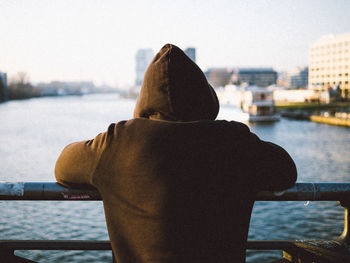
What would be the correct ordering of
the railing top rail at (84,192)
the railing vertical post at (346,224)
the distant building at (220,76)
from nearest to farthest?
the railing top rail at (84,192), the railing vertical post at (346,224), the distant building at (220,76)

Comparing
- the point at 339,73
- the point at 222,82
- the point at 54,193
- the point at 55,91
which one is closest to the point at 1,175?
the point at 54,193

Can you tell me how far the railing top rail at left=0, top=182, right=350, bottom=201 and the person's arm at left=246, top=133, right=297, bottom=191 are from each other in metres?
0.16

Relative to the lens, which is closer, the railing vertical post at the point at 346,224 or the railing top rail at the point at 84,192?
the railing top rail at the point at 84,192

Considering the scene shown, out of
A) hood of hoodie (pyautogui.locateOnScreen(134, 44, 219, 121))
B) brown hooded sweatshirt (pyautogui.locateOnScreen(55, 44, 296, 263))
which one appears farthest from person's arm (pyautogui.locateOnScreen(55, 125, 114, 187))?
hood of hoodie (pyautogui.locateOnScreen(134, 44, 219, 121))

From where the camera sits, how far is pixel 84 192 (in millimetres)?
1211

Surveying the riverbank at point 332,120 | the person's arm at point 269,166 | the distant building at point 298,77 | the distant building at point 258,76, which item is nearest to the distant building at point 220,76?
the distant building at point 258,76

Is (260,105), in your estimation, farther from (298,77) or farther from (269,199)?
(298,77)

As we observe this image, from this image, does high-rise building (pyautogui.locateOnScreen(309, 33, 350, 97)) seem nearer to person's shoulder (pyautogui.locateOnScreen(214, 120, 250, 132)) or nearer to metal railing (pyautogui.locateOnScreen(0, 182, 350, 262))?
metal railing (pyautogui.locateOnScreen(0, 182, 350, 262))

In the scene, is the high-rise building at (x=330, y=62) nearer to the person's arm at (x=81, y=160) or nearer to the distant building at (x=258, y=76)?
the distant building at (x=258, y=76)

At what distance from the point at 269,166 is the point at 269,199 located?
0.88ft

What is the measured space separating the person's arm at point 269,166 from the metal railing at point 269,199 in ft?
0.52

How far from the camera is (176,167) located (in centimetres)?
98

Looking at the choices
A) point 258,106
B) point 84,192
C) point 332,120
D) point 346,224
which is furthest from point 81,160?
point 258,106

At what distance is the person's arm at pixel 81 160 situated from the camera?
1017 millimetres
